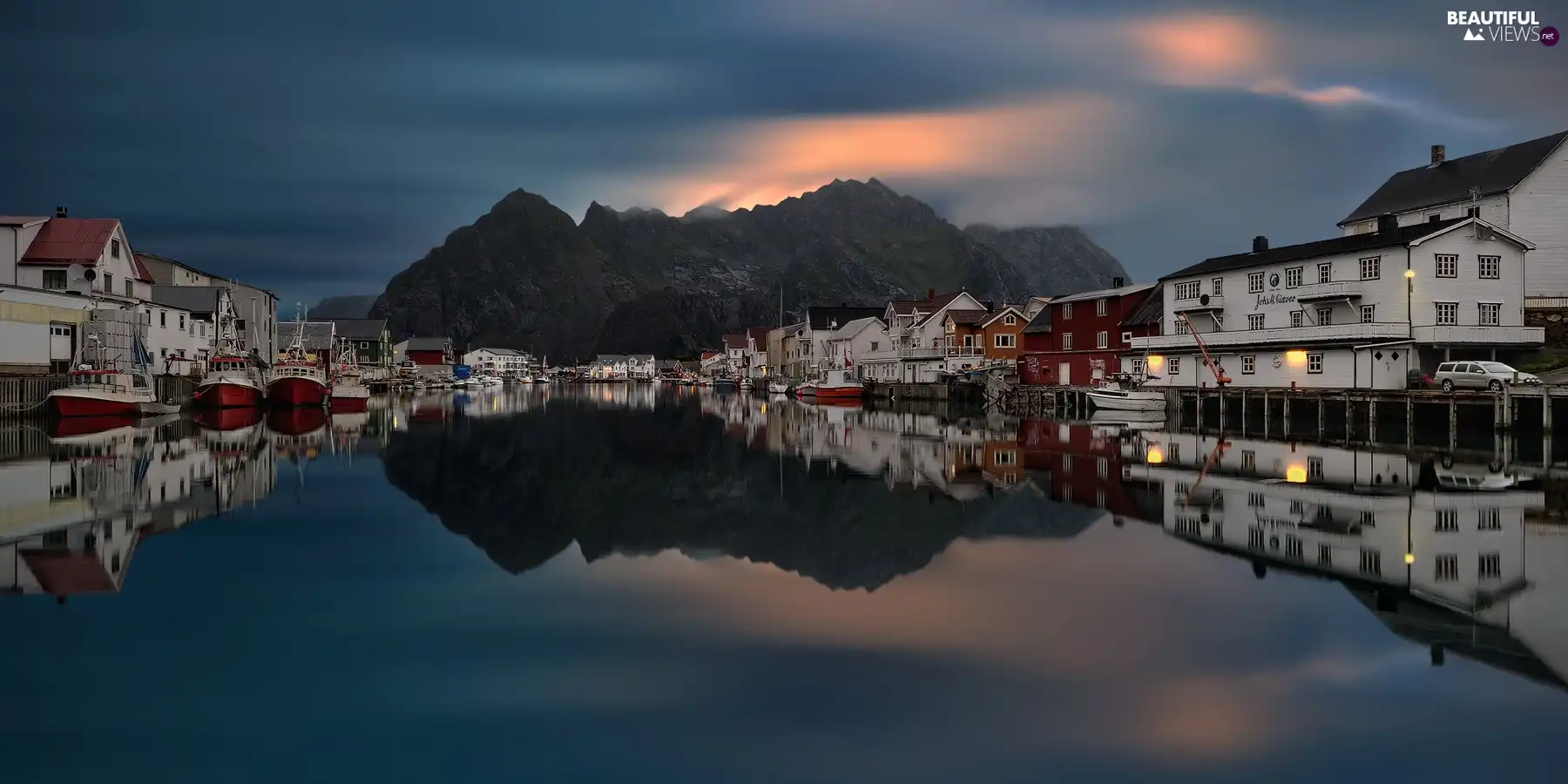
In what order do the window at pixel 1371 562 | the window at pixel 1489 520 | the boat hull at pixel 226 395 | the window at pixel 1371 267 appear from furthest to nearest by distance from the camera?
1. the boat hull at pixel 226 395
2. the window at pixel 1371 267
3. the window at pixel 1489 520
4. the window at pixel 1371 562

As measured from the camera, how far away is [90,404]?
4494 centimetres

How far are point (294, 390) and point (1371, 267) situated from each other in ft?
192

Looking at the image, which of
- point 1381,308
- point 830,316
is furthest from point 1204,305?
A: point 830,316

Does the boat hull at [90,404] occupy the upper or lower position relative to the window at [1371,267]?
lower

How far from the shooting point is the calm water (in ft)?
23.6

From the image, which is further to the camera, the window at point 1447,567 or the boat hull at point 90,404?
the boat hull at point 90,404

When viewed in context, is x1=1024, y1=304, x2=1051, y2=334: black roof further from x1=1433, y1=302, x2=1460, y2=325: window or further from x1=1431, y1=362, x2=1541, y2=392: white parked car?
x1=1431, y1=362, x2=1541, y2=392: white parked car

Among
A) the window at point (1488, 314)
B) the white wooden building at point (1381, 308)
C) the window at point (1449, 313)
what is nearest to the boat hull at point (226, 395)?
the white wooden building at point (1381, 308)

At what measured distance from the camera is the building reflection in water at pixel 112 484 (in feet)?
44.8

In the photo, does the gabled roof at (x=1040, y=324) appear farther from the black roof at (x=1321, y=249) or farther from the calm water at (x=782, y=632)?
the calm water at (x=782, y=632)

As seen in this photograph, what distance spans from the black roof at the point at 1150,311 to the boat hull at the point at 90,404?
5231 cm

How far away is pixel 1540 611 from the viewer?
435 inches

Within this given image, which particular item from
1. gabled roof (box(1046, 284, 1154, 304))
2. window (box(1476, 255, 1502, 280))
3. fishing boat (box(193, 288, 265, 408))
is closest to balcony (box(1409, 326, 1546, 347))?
window (box(1476, 255, 1502, 280))

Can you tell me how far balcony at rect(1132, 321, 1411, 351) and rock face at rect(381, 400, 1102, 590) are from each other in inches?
1062
